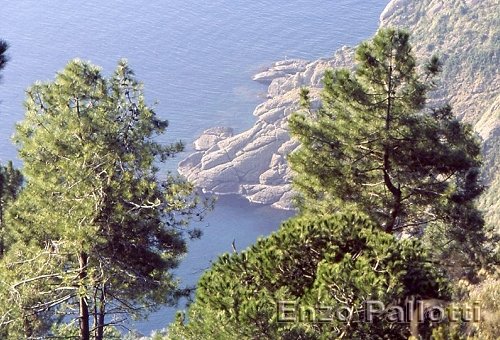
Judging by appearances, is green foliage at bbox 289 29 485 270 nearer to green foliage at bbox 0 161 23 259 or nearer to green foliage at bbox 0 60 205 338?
green foliage at bbox 0 60 205 338

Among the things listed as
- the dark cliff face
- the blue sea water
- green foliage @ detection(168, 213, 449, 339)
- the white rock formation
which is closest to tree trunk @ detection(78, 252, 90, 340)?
green foliage @ detection(168, 213, 449, 339)

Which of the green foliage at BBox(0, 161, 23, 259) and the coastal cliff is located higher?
the coastal cliff

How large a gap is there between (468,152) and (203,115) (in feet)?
205

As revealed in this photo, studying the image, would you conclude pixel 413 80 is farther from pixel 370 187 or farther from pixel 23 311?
pixel 23 311

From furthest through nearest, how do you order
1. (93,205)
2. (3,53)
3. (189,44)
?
1. (189,44)
2. (93,205)
3. (3,53)

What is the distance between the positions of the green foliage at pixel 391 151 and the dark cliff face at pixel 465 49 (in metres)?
45.9

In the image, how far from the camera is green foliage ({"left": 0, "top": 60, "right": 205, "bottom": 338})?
323 inches

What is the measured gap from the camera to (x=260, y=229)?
5719 cm

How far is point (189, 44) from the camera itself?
265ft

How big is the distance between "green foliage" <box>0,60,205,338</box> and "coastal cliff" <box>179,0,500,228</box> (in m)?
49.0

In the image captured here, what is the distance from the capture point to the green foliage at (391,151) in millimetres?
10430

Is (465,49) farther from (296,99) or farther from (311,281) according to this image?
(311,281)

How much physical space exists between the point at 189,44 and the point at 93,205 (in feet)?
243

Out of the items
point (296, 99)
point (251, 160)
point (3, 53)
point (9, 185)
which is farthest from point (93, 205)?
point (296, 99)
